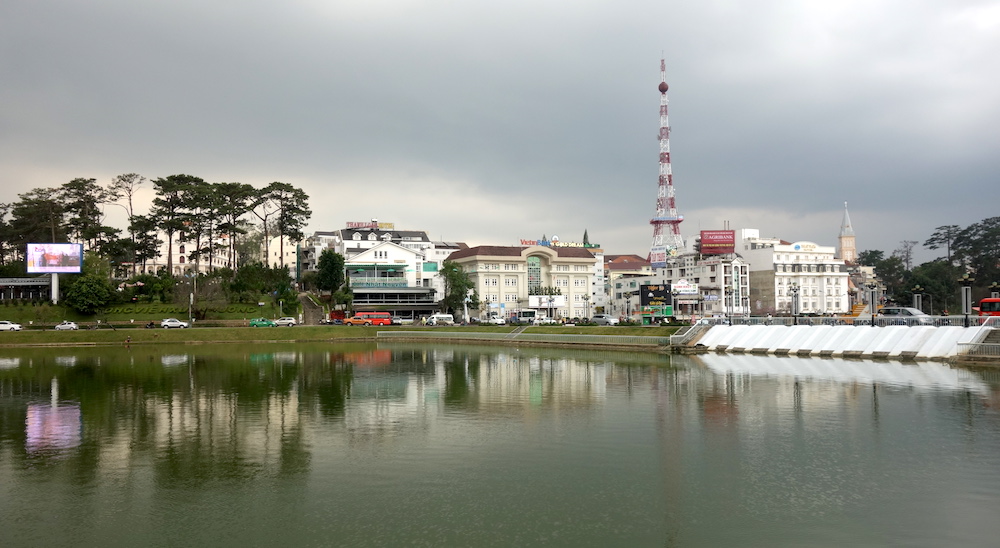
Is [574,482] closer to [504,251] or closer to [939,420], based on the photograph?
[939,420]

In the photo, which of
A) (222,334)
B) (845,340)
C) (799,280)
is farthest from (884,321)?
(799,280)

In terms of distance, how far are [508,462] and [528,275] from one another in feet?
274

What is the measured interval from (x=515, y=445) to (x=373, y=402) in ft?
34.2

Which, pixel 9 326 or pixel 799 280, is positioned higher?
pixel 799 280

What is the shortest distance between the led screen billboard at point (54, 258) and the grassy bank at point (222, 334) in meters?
10.6

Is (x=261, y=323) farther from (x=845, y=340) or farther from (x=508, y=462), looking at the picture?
(x=508, y=462)

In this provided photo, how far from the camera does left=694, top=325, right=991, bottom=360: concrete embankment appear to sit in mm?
39031

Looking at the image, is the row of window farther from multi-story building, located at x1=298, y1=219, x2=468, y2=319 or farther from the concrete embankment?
the concrete embankment

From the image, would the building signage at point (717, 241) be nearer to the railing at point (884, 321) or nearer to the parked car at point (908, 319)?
the railing at point (884, 321)

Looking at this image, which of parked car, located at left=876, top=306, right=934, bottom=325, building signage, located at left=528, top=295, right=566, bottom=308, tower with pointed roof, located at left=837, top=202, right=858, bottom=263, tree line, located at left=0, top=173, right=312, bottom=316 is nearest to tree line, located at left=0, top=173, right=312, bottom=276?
tree line, located at left=0, top=173, right=312, bottom=316

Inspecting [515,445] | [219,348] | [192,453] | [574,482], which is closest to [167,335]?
[219,348]

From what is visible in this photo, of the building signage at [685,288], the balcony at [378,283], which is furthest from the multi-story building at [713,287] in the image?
the balcony at [378,283]

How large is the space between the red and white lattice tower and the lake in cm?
8448

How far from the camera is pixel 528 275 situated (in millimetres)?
100625
